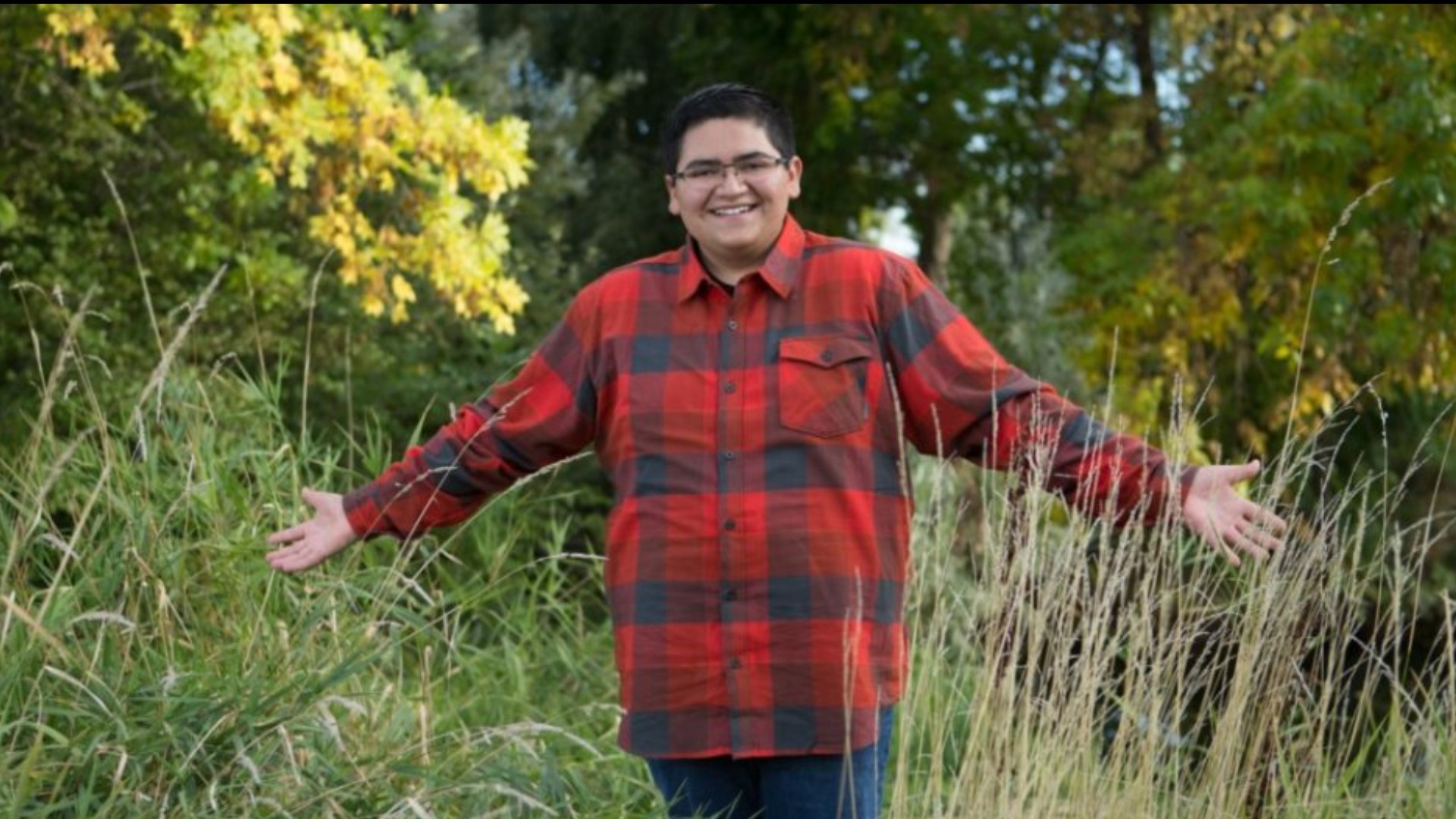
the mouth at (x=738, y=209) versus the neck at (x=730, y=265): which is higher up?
the mouth at (x=738, y=209)

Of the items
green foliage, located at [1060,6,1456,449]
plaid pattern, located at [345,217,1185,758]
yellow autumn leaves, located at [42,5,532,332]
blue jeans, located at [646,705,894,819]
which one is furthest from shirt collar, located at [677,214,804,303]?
green foliage, located at [1060,6,1456,449]

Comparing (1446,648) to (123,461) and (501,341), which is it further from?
(501,341)

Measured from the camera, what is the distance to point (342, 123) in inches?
360

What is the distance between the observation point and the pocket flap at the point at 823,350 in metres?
3.23

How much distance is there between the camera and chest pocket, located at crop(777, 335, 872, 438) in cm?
320

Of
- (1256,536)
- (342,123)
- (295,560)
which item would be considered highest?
(342,123)

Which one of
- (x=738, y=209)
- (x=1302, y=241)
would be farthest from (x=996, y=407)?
(x=1302, y=241)

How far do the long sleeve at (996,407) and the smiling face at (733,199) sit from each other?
0.20 meters

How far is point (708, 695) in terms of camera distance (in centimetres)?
323

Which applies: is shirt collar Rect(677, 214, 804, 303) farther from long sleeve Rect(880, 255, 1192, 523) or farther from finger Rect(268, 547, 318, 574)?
finger Rect(268, 547, 318, 574)

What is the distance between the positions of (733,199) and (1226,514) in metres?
0.84

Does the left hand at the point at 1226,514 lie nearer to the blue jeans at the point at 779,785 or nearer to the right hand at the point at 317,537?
the blue jeans at the point at 779,785

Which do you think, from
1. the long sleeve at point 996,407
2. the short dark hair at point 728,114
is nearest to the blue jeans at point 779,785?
the long sleeve at point 996,407

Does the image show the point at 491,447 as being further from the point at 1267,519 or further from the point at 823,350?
the point at 1267,519
